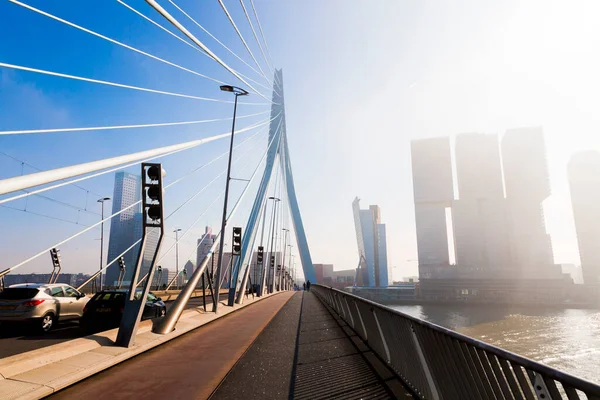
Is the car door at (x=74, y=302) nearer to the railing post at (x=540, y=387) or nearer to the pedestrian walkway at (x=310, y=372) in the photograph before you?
the pedestrian walkway at (x=310, y=372)

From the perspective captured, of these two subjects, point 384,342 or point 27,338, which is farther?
point 27,338

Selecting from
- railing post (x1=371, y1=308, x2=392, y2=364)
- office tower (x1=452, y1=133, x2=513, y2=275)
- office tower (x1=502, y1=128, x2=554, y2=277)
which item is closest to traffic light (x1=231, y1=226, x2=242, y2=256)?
railing post (x1=371, y1=308, x2=392, y2=364)

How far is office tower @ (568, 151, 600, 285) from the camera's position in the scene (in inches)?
5438

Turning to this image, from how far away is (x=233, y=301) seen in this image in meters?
19.2

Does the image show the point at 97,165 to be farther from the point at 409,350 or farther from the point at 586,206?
the point at 586,206

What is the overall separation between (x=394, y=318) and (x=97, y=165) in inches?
219

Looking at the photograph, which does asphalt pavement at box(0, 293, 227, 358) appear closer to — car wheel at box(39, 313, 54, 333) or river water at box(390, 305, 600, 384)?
car wheel at box(39, 313, 54, 333)

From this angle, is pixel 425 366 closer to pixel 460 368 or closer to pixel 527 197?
pixel 460 368

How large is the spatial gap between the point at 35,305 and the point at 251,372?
8327 mm

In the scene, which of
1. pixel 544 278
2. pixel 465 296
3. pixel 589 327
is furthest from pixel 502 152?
pixel 589 327

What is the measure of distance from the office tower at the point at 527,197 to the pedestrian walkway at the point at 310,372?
163351 millimetres

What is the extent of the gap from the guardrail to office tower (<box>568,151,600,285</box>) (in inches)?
6438

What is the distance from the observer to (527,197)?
174 meters

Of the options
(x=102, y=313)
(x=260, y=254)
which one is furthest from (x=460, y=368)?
(x=260, y=254)
